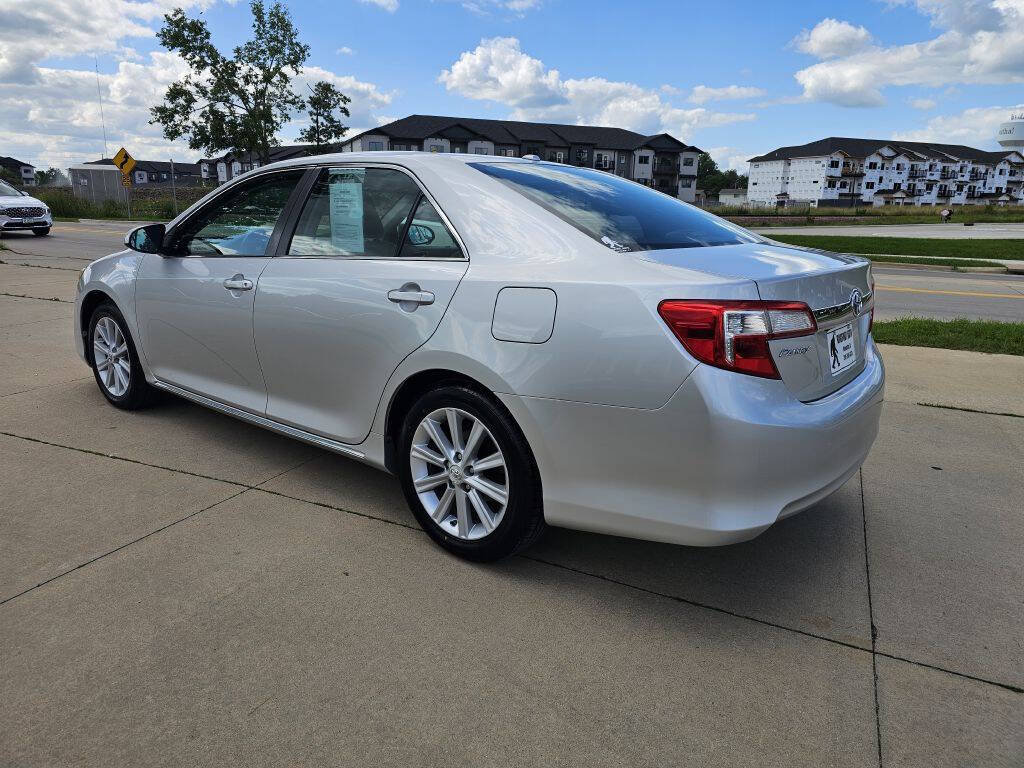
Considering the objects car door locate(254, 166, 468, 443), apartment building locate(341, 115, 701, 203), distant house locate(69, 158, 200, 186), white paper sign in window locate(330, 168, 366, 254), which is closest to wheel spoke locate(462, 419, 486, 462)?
car door locate(254, 166, 468, 443)

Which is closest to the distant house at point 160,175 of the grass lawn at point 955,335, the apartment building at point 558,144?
the apartment building at point 558,144

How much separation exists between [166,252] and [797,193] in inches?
4918

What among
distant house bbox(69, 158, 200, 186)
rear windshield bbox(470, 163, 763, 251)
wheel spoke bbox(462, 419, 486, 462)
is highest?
distant house bbox(69, 158, 200, 186)

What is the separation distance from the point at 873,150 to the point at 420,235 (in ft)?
430

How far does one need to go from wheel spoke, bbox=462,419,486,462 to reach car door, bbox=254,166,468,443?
0.41 meters

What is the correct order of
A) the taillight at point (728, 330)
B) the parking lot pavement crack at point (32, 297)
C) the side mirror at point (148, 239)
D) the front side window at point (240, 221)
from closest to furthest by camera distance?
the taillight at point (728, 330), the front side window at point (240, 221), the side mirror at point (148, 239), the parking lot pavement crack at point (32, 297)

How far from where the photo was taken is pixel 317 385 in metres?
3.46

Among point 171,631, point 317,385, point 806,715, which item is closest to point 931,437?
point 806,715

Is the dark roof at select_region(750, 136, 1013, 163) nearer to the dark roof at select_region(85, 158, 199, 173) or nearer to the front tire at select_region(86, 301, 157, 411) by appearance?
the dark roof at select_region(85, 158, 199, 173)

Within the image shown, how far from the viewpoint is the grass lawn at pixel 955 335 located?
7.52 meters

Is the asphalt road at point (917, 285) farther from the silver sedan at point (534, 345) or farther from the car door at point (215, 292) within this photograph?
the silver sedan at point (534, 345)

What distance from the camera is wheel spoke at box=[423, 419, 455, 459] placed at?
9.84 ft

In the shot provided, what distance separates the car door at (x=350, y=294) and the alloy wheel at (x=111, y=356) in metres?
1.69

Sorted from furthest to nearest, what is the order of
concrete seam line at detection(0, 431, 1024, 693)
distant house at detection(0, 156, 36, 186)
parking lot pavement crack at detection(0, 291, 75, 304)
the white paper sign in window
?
distant house at detection(0, 156, 36, 186), parking lot pavement crack at detection(0, 291, 75, 304), the white paper sign in window, concrete seam line at detection(0, 431, 1024, 693)
